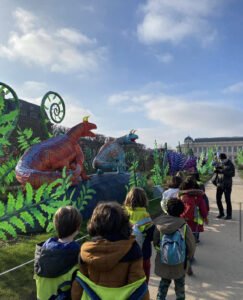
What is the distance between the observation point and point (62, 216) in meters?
1.68

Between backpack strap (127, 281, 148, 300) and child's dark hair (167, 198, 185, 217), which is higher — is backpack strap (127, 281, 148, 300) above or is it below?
below

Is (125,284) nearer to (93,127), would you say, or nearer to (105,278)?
(105,278)

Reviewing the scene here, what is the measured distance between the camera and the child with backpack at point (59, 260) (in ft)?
5.22

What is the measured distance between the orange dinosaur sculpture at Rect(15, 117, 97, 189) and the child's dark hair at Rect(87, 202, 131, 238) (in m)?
3.47

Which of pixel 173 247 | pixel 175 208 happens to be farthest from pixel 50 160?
pixel 173 247

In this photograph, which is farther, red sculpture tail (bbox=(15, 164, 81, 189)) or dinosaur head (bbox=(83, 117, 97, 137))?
dinosaur head (bbox=(83, 117, 97, 137))

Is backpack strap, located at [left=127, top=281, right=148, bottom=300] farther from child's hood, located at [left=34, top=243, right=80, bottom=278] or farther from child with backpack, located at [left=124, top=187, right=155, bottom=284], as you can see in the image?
child with backpack, located at [left=124, top=187, right=155, bottom=284]

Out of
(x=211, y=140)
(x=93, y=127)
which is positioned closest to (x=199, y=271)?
(x=93, y=127)

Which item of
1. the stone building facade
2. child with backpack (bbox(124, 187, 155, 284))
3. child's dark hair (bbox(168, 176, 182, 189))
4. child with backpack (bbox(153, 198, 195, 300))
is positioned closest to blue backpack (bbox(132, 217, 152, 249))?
child with backpack (bbox(124, 187, 155, 284))

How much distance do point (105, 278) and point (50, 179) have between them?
3761mm

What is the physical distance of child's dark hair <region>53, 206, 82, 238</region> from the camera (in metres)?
1.67

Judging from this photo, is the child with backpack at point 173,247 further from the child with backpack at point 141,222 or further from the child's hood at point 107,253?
the child's hood at point 107,253

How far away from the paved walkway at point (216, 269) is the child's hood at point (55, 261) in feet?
5.62

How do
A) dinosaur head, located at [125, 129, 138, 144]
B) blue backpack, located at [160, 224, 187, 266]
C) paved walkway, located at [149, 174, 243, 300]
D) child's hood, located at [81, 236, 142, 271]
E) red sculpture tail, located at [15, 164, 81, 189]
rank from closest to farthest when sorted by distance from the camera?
child's hood, located at [81, 236, 142, 271], blue backpack, located at [160, 224, 187, 266], paved walkway, located at [149, 174, 243, 300], red sculpture tail, located at [15, 164, 81, 189], dinosaur head, located at [125, 129, 138, 144]
